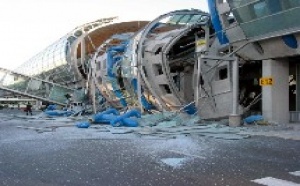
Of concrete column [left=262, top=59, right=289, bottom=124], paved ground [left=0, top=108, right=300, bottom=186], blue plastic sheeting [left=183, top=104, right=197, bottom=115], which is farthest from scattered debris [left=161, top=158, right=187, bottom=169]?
blue plastic sheeting [left=183, top=104, right=197, bottom=115]

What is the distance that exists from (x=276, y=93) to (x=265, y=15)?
161 inches

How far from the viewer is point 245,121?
19.9 metres

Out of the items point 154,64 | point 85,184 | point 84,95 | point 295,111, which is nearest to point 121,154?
Result: point 85,184

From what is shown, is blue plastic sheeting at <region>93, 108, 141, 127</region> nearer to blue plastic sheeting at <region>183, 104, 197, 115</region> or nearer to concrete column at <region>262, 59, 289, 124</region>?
blue plastic sheeting at <region>183, 104, 197, 115</region>

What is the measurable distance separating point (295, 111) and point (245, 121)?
3.85 m

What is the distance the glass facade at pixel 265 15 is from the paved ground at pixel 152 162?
22.2 ft

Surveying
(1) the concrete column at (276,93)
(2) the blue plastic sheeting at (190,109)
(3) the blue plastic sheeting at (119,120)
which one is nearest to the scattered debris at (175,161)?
(3) the blue plastic sheeting at (119,120)

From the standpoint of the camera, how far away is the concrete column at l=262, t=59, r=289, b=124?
803 inches

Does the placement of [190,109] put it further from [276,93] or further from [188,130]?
[188,130]

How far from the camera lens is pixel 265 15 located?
1900 centimetres

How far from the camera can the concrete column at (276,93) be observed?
66.9 feet

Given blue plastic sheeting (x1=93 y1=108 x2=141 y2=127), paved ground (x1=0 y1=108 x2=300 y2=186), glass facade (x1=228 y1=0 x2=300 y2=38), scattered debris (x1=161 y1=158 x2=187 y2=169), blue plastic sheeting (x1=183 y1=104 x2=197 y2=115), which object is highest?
glass facade (x1=228 y1=0 x2=300 y2=38)

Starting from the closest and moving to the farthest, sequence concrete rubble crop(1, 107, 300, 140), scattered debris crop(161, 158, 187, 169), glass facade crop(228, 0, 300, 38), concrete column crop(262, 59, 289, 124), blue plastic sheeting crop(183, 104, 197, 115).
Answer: scattered debris crop(161, 158, 187, 169), concrete rubble crop(1, 107, 300, 140), glass facade crop(228, 0, 300, 38), concrete column crop(262, 59, 289, 124), blue plastic sheeting crop(183, 104, 197, 115)

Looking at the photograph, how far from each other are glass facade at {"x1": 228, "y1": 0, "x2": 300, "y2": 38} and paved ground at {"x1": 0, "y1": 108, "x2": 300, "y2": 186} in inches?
266
